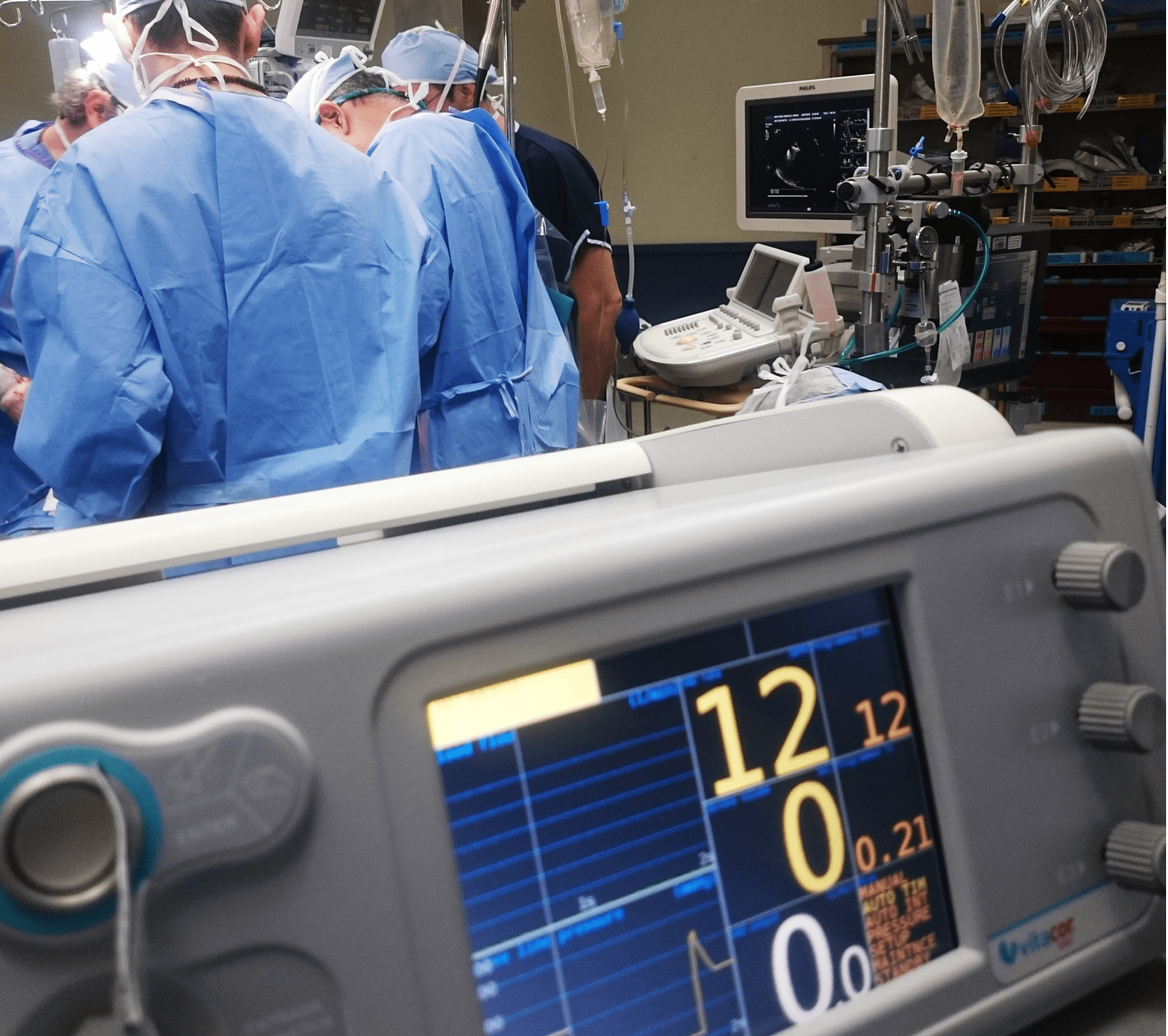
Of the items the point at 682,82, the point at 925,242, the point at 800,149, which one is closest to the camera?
the point at 925,242

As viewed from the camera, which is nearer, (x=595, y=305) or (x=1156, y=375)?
(x=1156, y=375)

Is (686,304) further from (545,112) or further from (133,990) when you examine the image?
(133,990)

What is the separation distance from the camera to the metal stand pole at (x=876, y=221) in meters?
2.10

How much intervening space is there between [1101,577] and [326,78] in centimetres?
222

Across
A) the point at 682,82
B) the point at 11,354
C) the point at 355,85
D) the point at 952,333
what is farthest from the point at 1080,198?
the point at 11,354

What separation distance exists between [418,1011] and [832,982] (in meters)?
0.19

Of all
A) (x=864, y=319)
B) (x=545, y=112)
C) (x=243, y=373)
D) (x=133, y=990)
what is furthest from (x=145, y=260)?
(x=545, y=112)

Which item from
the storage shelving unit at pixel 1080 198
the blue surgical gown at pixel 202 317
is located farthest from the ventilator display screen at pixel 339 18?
the storage shelving unit at pixel 1080 198

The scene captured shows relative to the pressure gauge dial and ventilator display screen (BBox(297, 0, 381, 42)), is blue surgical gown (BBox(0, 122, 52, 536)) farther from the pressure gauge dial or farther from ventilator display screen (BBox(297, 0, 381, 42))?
the pressure gauge dial

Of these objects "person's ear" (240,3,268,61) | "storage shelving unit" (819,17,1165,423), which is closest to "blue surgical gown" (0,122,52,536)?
"person's ear" (240,3,268,61)

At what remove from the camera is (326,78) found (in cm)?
238

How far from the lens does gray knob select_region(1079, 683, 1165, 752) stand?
0.54m

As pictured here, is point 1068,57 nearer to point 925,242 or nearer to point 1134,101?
point 925,242

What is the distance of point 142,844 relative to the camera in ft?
1.15
